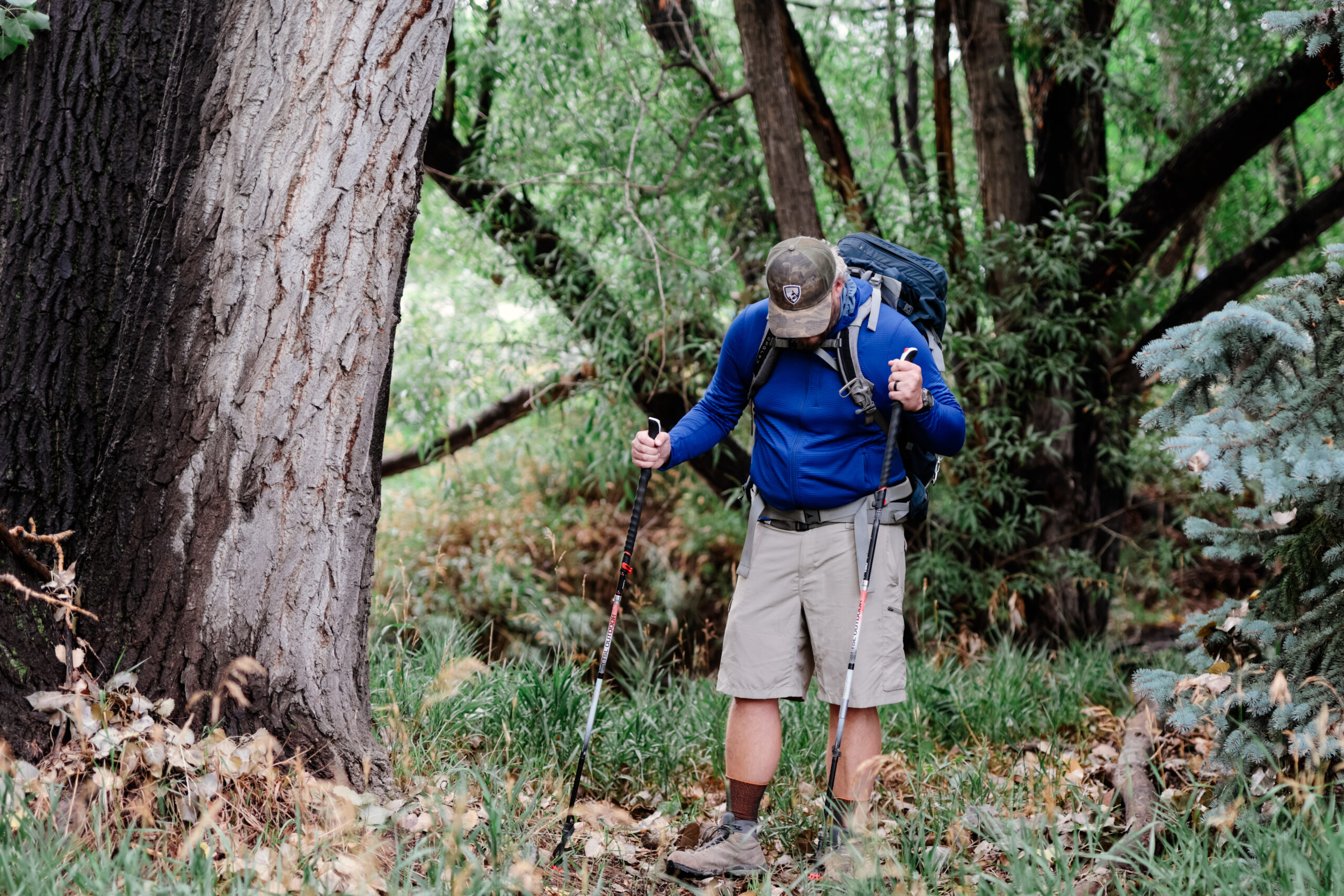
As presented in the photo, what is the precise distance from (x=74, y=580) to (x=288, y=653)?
0.61m

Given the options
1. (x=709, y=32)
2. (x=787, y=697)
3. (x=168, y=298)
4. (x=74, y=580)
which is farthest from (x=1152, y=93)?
(x=74, y=580)

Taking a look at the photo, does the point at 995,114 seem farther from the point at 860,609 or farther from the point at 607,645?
the point at 607,645

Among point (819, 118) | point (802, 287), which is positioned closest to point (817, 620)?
point (802, 287)

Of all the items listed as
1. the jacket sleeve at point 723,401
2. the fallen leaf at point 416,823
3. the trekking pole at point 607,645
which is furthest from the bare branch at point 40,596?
the jacket sleeve at point 723,401

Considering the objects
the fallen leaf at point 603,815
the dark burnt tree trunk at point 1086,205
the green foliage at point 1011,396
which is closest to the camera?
the fallen leaf at point 603,815

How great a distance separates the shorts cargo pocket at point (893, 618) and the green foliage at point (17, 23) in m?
2.99

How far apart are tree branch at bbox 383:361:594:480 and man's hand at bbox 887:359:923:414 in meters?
3.54

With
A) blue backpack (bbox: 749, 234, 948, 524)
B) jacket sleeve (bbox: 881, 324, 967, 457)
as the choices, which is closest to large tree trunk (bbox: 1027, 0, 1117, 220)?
blue backpack (bbox: 749, 234, 948, 524)

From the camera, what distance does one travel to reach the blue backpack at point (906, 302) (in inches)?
126

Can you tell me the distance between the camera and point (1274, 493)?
8.05 ft

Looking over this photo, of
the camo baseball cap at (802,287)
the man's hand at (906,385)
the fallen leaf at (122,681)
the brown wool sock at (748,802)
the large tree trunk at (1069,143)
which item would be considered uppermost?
the large tree trunk at (1069,143)

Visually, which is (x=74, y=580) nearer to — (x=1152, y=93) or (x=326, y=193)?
(x=326, y=193)

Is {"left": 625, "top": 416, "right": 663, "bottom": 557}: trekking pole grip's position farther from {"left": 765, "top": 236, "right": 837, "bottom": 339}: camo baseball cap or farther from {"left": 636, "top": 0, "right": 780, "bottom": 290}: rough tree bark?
{"left": 636, "top": 0, "right": 780, "bottom": 290}: rough tree bark

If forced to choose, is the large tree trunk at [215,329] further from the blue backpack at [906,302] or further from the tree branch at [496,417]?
the tree branch at [496,417]
